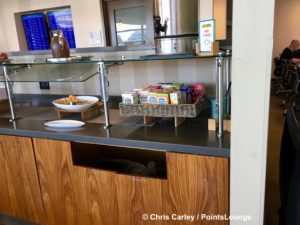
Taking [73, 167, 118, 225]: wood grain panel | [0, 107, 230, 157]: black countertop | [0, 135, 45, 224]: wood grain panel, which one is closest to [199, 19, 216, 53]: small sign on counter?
[0, 107, 230, 157]: black countertop

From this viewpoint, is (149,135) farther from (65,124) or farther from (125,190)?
(65,124)

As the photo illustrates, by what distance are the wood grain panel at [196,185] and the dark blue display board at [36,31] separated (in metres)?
4.15

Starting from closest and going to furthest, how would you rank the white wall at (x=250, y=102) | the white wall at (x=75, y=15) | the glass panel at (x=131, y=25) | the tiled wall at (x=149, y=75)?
the white wall at (x=250, y=102)
the tiled wall at (x=149, y=75)
the white wall at (x=75, y=15)
the glass panel at (x=131, y=25)

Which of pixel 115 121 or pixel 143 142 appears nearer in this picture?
pixel 143 142

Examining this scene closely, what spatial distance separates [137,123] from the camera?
1.26 meters

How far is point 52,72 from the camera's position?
4.40 ft

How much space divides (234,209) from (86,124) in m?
0.79

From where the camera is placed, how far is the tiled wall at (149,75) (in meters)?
1.52

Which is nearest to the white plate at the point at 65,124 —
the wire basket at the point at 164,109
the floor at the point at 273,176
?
the wire basket at the point at 164,109

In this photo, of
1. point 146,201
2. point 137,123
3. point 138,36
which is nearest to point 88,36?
point 138,36

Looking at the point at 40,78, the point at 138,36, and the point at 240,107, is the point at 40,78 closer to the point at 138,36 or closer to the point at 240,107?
the point at 240,107

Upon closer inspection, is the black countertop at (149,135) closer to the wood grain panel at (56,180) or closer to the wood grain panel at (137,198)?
the wood grain panel at (56,180)

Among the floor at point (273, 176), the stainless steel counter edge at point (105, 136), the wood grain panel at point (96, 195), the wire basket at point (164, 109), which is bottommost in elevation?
the floor at point (273, 176)

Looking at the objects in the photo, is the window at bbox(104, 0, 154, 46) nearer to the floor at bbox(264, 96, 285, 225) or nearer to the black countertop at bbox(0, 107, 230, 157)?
the floor at bbox(264, 96, 285, 225)
